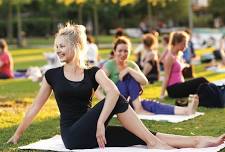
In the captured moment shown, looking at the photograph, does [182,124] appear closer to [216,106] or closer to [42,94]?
[216,106]

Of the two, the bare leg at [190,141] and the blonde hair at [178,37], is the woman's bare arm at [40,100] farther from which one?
the blonde hair at [178,37]

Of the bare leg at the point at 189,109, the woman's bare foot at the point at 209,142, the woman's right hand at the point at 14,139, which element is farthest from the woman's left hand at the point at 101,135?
the bare leg at the point at 189,109

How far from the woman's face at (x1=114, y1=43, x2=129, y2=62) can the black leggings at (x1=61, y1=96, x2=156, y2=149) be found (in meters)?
2.48

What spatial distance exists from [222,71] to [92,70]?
35.7 ft

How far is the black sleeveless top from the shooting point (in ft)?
18.7

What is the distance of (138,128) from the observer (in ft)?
18.4

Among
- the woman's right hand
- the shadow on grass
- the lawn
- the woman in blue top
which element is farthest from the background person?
the woman in blue top

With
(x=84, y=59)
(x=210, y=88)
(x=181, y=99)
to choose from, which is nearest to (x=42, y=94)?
(x=84, y=59)

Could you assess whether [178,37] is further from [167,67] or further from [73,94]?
[73,94]

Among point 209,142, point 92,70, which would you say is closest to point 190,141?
point 209,142

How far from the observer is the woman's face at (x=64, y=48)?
567 centimetres

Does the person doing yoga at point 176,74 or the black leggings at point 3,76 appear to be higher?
the person doing yoga at point 176,74

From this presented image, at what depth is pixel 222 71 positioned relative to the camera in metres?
16.1

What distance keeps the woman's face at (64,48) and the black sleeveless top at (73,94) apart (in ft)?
0.68
